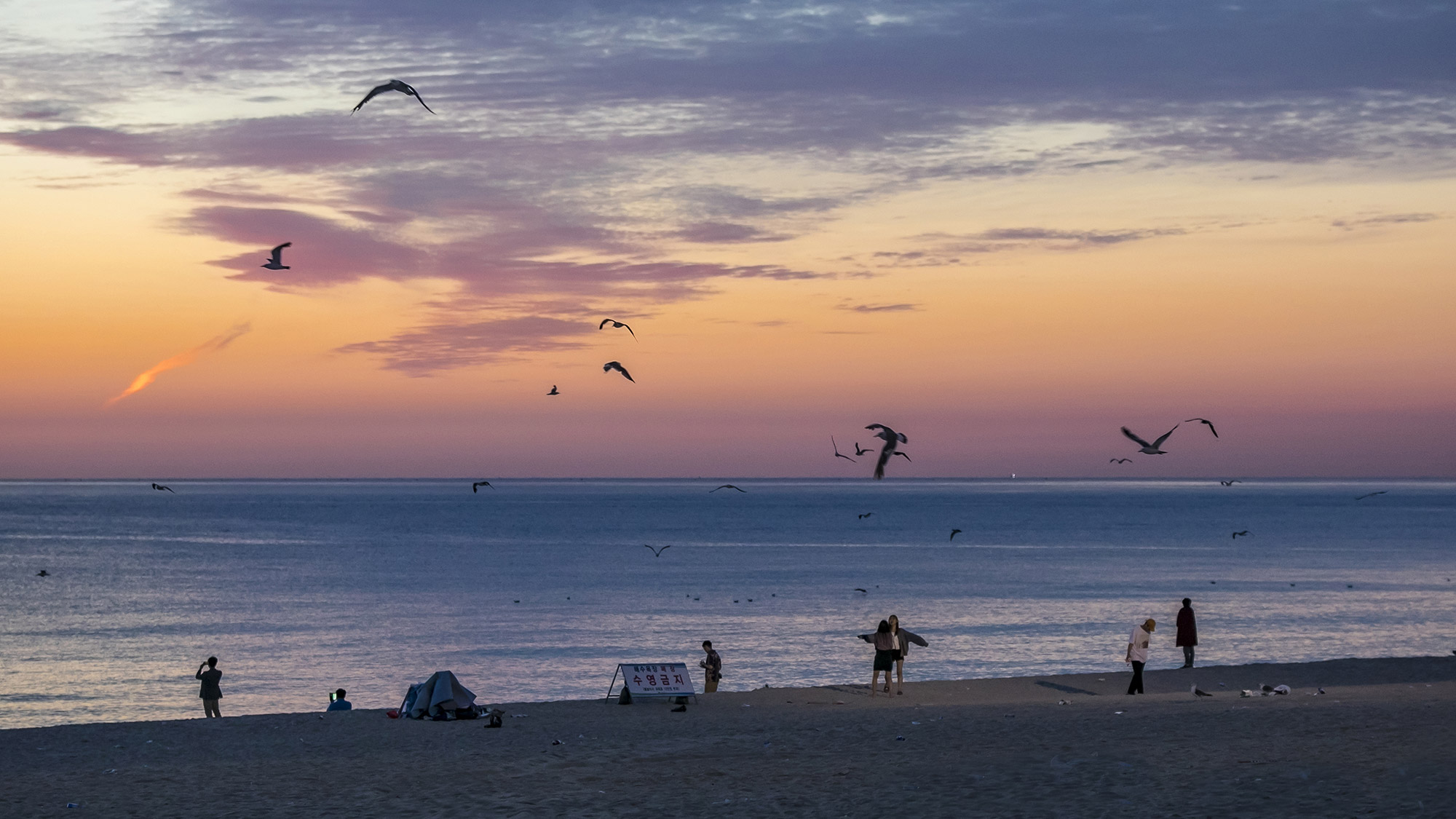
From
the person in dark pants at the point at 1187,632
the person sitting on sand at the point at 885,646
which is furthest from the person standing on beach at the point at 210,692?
the person in dark pants at the point at 1187,632

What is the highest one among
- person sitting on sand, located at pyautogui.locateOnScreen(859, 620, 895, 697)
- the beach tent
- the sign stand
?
person sitting on sand, located at pyautogui.locateOnScreen(859, 620, 895, 697)

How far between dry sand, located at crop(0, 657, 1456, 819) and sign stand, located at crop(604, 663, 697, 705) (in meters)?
0.39

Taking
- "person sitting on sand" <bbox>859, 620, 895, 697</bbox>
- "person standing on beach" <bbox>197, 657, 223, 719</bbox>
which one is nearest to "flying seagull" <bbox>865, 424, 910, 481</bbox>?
"person sitting on sand" <bbox>859, 620, 895, 697</bbox>

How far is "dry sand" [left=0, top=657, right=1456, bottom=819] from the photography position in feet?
45.5

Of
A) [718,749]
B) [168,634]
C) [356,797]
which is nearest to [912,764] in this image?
[718,749]

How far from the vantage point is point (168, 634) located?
188 feet

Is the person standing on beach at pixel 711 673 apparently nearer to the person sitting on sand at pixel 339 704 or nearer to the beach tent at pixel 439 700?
the beach tent at pixel 439 700

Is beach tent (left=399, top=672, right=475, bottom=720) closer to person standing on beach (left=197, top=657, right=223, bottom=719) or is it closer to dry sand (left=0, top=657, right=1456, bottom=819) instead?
dry sand (left=0, top=657, right=1456, bottom=819)

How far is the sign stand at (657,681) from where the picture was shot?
83.1 ft

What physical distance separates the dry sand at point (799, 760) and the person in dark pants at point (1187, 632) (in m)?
4.09

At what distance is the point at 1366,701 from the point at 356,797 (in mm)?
16727

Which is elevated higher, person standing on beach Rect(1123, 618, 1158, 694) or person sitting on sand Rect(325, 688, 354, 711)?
person standing on beach Rect(1123, 618, 1158, 694)

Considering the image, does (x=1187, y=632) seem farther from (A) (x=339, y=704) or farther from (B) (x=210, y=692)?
(B) (x=210, y=692)

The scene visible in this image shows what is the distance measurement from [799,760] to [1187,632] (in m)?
15.7
